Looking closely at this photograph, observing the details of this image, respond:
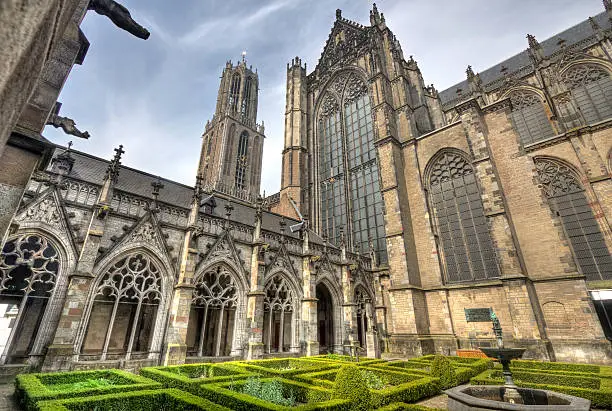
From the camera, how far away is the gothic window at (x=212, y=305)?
12961mm

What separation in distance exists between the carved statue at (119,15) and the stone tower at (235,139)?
1289 inches

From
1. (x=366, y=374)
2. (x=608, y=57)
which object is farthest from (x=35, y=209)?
(x=608, y=57)

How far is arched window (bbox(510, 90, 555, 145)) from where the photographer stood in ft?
70.8

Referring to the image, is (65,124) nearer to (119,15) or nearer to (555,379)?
(119,15)

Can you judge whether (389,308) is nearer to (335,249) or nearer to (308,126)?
(335,249)

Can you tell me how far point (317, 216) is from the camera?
26.1m

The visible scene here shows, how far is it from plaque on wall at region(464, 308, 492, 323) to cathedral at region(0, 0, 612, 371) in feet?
0.57

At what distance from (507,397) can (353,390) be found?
4.32 meters

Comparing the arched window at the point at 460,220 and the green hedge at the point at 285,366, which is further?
the arched window at the point at 460,220

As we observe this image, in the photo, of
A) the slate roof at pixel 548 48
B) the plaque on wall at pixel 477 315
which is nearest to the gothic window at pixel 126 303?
the plaque on wall at pixel 477 315

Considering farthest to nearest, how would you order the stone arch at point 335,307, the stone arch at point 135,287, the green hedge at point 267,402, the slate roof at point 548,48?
the slate roof at point 548,48 → the stone arch at point 335,307 → the stone arch at point 135,287 → the green hedge at point 267,402


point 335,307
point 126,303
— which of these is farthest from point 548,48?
point 126,303

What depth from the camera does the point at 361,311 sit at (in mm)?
19578

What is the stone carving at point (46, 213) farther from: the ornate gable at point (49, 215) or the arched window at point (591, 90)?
the arched window at point (591, 90)
